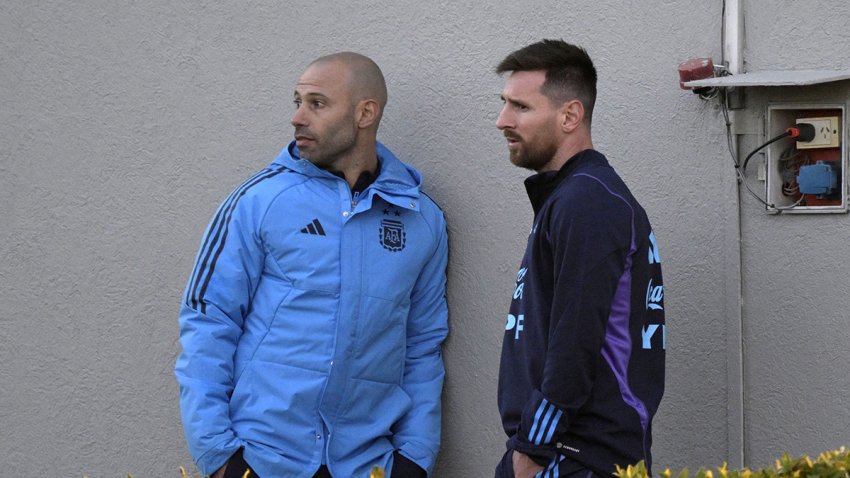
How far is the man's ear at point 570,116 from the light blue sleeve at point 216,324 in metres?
1.16

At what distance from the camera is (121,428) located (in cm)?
511

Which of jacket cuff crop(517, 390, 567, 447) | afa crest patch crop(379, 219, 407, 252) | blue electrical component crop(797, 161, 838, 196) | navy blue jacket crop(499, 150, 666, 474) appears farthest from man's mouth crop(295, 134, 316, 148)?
blue electrical component crop(797, 161, 838, 196)

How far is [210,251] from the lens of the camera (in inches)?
158

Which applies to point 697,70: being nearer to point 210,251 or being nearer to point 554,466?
point 554,466

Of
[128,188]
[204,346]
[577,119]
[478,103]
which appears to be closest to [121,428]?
[128,188]

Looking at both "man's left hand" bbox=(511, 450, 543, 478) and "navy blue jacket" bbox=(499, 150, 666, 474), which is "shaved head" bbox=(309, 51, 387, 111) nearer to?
"navy blue jacket" bbox=(499, 150, 666, 474)

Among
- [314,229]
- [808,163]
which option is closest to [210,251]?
[314,229]

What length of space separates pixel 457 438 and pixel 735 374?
3.82ft

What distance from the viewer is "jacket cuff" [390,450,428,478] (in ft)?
13.7

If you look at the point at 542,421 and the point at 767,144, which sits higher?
the point at 767,144

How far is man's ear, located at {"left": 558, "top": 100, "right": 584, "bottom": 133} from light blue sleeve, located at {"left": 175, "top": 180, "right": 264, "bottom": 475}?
1.16 meters

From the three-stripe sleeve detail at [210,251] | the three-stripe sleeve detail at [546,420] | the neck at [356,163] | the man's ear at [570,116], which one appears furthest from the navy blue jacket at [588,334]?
the three-stripe sleeve detail at [210,251]

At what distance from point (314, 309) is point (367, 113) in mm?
779

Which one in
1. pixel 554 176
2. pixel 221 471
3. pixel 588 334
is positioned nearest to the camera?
pixel 588 334
